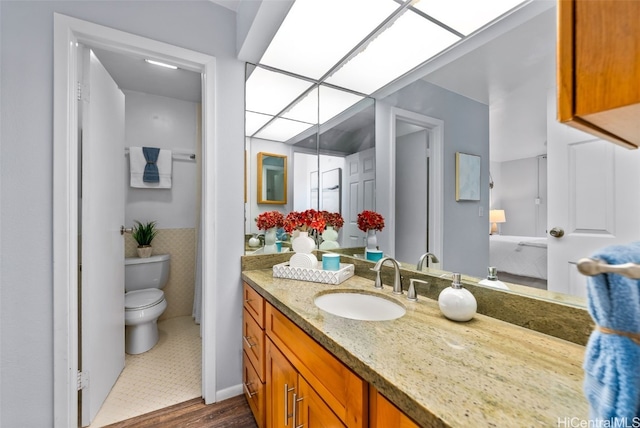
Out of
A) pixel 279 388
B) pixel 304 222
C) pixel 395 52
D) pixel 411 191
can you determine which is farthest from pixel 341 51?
pixel 279 388

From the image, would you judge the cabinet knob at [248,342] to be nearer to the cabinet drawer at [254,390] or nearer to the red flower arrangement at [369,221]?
the cabinet drawer at [254,390]

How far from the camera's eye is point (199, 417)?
149 cm

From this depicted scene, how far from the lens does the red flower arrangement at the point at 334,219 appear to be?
179cm

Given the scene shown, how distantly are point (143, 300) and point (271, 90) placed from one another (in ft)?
6.55

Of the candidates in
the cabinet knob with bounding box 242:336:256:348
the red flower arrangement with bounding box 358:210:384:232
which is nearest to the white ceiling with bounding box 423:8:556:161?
the red flower arrangement with bounding box 358:210:384:232

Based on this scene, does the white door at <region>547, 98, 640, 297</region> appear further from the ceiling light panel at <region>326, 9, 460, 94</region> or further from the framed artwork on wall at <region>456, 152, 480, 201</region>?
the ceiling light panel at <region>326, 9, 460, 94</region>

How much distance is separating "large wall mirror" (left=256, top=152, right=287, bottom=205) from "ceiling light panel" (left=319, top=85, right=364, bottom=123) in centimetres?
45

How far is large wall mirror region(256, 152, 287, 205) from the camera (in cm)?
191

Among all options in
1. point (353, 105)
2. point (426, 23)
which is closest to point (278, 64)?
point (353, 105)

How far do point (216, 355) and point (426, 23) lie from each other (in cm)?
214

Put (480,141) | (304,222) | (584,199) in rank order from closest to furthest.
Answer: (584,199)
(480,141)
(304,222)

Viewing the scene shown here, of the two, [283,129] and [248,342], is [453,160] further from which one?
[248,342]

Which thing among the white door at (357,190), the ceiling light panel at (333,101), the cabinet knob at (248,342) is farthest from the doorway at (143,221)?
the white door at (357,190)

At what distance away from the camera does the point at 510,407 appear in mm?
473
